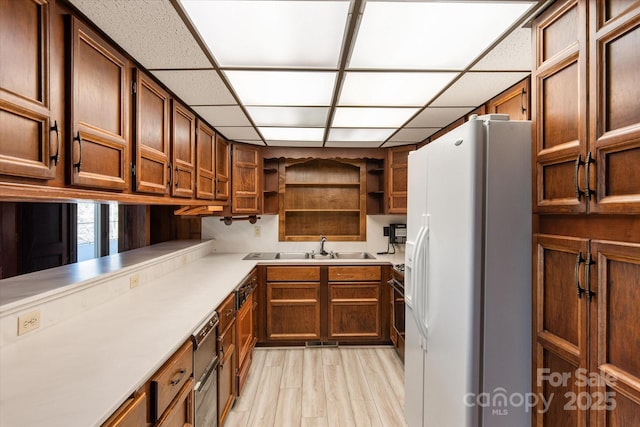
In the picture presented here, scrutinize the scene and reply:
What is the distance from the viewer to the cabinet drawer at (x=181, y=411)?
1263 millimetres

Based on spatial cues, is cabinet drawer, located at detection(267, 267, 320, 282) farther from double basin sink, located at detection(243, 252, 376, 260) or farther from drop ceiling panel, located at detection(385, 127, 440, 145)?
drop ceiling panel, located at detection(385, 127, 440, 145)

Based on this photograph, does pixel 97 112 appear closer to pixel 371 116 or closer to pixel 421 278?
pixel 421 278

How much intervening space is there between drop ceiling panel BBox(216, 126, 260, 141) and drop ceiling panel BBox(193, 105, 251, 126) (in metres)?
0.13

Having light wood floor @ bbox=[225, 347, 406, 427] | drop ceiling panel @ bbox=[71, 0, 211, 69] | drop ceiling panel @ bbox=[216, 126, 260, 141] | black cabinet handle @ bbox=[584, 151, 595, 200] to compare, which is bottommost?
light wood floor @ bbox=[225, 347, 406, 427]

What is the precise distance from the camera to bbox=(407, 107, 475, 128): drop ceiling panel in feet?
7.89

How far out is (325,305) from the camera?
346 centimetres

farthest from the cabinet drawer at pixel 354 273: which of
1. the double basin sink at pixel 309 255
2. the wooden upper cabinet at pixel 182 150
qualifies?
the wooden upper cabinet at pixel 182 150

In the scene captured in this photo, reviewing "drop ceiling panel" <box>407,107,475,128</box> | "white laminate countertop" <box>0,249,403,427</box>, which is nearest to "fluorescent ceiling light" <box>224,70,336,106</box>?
"drop ceiling panel" <box>407,107,475,128</box>

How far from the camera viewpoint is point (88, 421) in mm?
849

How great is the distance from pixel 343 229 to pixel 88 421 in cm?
348

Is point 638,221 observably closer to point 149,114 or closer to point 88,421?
point 88,421

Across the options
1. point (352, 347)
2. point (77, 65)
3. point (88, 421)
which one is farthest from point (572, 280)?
point (352, 347)

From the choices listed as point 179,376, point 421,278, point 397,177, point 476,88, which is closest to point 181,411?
point 179,376

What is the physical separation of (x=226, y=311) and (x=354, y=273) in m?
1.67
